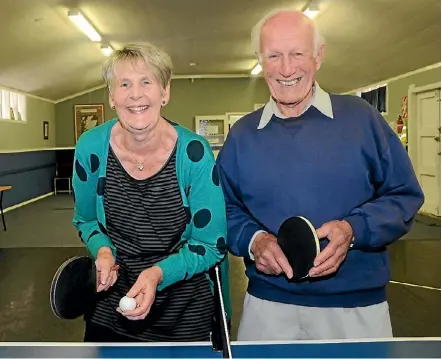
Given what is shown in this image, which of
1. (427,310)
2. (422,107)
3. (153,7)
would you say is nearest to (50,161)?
(153,7)

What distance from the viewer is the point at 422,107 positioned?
9.46 m

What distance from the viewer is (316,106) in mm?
1561

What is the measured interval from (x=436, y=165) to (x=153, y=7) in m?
5.30

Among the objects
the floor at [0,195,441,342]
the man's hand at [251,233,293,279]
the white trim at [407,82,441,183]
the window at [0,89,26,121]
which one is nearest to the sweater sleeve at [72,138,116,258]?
the man's hand at [251,233,293,279]

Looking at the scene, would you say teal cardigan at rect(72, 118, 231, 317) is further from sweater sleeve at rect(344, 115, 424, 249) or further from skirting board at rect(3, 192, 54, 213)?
skirting board at rect(3, 192, 54, 213)

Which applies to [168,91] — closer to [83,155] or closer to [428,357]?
[83,155]

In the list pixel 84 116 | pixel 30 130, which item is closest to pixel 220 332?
pixel 30 130

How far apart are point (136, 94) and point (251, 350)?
0.71 metres

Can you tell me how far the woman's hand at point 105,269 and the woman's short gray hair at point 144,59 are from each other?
45 centimetres

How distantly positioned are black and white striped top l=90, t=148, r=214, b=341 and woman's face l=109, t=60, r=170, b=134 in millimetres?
130

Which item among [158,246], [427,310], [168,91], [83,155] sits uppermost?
[168,91]

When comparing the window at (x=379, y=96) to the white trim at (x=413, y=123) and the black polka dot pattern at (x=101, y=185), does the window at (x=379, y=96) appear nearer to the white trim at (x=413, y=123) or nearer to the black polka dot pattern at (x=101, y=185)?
the white trim at (x=413, y=123)

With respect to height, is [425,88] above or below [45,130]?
above

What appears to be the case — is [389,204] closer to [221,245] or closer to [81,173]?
[221,245]
